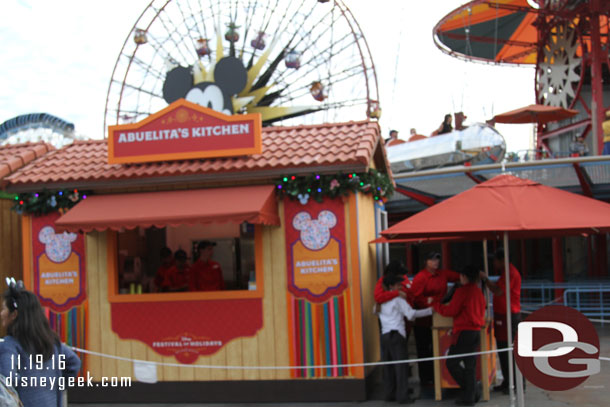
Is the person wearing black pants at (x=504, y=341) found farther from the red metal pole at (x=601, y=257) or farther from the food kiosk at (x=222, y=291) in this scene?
the red metal pole at (x=601, y=257)

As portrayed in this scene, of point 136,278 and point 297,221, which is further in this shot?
point 136,278

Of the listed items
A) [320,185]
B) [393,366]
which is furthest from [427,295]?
[320,185]

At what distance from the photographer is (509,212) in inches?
257

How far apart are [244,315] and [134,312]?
55.7 inches

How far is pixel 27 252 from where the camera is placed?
9.19 metres

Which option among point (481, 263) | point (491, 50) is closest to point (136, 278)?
point (481, 263)

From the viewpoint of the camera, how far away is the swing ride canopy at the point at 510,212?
6.28 m

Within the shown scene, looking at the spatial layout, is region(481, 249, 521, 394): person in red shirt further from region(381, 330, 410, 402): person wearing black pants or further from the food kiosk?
the food kiosk

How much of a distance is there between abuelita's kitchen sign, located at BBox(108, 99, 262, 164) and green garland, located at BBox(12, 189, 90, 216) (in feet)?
2.30

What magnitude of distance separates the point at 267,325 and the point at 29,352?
402cm

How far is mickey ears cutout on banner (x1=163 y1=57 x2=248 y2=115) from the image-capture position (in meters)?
18.1

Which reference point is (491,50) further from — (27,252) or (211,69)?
(27,252)

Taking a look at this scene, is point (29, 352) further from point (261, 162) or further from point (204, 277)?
point (204, 277)

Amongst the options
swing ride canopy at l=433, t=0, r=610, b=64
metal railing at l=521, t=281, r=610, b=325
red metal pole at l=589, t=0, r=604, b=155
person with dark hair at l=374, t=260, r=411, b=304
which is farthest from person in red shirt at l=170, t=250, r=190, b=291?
swing ride canopy at l=433, t=0, r=610, b=64
